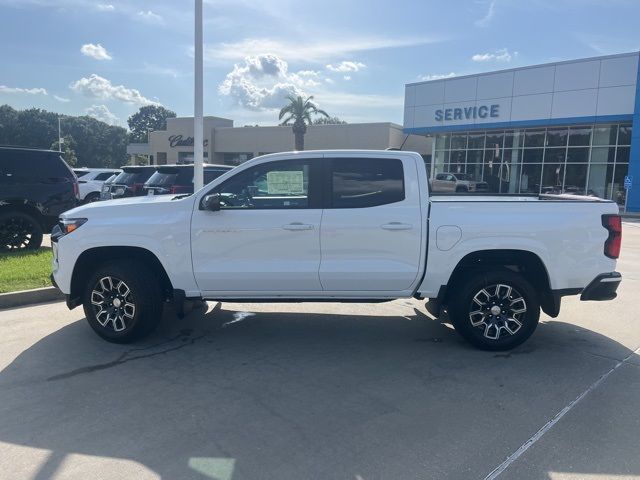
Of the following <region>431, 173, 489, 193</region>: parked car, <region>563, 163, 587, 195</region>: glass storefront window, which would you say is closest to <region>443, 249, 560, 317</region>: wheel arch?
<region>431, 173, 489, 193</region>: parked car

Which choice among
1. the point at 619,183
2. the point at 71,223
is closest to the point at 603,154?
the point at 619,183

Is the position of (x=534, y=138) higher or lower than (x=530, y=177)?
higher

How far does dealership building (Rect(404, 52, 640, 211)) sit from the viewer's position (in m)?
29.1

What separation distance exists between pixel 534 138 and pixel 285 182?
31.8 metres

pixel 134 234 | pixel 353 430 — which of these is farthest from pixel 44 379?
pixel 353 430

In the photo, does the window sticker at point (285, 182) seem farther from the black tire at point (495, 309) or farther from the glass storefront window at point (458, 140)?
the glass storefront window at point (458, 140)

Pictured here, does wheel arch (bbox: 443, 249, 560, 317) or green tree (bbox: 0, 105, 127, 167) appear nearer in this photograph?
wheel arch (bbox: 443, 249, 560, 317)

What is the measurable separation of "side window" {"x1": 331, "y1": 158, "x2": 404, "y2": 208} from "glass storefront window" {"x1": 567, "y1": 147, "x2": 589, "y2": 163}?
99.2 feet

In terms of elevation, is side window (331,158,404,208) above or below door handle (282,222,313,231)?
above

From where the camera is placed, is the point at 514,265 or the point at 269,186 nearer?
the point at 269,186

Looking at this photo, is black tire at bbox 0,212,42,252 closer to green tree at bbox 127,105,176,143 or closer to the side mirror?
the side mirror

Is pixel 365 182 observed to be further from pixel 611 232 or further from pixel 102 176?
pixel 102 176

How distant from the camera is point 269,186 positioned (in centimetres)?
525

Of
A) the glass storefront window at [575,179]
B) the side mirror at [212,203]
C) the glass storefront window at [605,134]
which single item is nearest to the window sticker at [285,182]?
the side mirror at [212,203]
